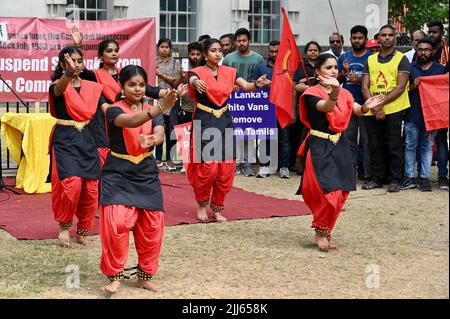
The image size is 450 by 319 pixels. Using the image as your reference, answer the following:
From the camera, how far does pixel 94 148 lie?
775cm

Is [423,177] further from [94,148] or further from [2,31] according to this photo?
[2,31]

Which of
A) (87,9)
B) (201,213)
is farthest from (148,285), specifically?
(87,9)

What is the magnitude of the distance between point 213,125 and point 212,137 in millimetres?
141

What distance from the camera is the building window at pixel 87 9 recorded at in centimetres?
1931

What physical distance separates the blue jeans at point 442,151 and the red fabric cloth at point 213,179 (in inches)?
135

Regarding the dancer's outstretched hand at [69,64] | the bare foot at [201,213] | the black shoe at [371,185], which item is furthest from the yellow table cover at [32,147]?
the black shoe at [371,185]

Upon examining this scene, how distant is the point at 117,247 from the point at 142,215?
0.29 metres

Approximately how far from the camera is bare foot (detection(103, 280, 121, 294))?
5.91 metres

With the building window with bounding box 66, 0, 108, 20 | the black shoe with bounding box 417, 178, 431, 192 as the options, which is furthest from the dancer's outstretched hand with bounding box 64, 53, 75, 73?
the building window with bounding box 66, 0, 108, 20

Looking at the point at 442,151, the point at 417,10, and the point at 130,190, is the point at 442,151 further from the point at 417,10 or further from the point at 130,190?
the point at 417,10

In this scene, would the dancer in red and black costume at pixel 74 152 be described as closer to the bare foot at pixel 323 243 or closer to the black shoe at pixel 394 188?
the bare foot at pixel 323 243

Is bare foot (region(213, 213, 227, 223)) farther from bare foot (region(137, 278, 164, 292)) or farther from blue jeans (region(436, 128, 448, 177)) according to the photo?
blue jeans (region(436, 128, 448, 177))

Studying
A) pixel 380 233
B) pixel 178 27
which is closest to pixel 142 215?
pixel 380 233

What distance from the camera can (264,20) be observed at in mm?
21969
